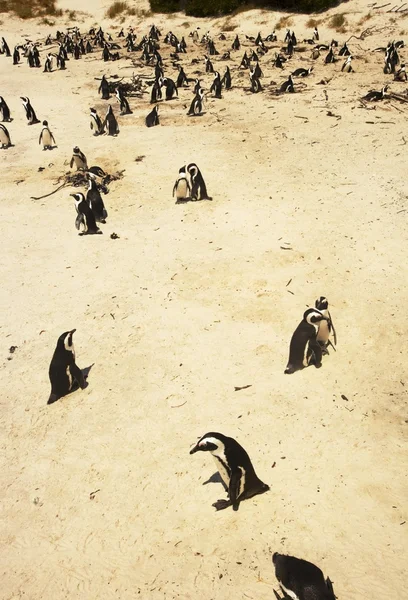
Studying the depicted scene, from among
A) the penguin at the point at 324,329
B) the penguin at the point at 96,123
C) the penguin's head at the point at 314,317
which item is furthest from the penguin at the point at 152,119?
the penguin's head at the point at 314,317

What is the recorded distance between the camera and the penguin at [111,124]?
50.6 feet

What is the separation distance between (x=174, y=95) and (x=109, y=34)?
16604 millimetres

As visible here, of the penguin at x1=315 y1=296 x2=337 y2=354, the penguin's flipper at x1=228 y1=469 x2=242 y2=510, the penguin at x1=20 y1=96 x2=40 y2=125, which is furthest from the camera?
the penguin at x1=20 y1=96 x2=40 y2=125

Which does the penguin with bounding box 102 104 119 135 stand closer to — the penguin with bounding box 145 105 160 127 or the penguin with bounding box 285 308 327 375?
the penguin with bounding box 145 105 160 127

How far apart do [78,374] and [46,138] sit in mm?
11088

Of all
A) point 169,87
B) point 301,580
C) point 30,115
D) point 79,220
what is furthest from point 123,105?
point 301,580

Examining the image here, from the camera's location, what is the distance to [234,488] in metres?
4.83

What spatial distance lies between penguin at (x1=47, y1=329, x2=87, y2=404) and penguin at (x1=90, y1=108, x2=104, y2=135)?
37.0ft

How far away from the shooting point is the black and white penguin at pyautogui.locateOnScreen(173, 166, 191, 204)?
11170 millimetres

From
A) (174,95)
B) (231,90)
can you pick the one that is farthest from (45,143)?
(231,90)

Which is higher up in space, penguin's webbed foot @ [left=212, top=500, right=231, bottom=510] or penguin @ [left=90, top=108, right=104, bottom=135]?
penguin @ [left=90, top=108, right=104, bottom=135]

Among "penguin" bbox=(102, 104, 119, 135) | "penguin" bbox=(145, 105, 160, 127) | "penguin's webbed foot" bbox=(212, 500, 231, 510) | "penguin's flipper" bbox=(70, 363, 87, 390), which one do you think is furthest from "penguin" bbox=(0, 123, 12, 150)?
"penguin's webbed foot" bbox=(212, 500, 231, 510)

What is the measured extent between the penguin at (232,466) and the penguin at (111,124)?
13.3 m

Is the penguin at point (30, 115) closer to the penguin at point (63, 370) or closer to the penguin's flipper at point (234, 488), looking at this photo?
the penguin at point (63, 370)
